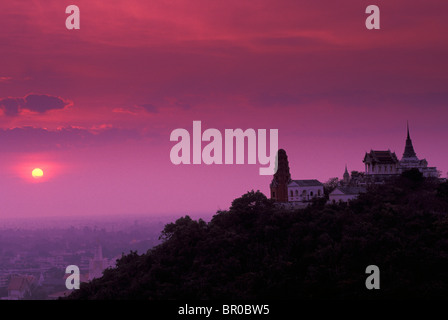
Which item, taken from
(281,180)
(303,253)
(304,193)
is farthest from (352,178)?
(303,253)

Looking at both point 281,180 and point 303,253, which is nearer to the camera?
point 303,253

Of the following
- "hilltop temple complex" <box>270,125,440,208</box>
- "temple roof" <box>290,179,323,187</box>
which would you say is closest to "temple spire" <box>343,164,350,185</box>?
"hilltop temple complex" <box>270,125,440,208</box>

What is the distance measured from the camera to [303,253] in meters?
66.1

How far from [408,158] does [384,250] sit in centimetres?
2102

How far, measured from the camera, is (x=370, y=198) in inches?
2869

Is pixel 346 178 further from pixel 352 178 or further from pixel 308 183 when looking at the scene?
pixel 308 183

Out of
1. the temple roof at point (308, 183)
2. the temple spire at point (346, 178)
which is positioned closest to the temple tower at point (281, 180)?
the temple roof at point (308, 183)

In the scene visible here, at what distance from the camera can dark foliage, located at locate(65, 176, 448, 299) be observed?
59812mm

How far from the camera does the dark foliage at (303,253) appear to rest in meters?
59.8

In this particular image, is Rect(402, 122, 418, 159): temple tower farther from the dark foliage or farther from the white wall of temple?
the white wall of temple

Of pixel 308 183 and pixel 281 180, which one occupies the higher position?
pixel 281 180

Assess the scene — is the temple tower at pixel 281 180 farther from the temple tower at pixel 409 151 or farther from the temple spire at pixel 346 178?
the temple tower at pixel 409 151

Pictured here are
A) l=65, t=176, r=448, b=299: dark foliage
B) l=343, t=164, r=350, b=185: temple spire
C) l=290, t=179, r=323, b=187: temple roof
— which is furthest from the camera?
l=343, t=164, r=350, b=185: temple spire
